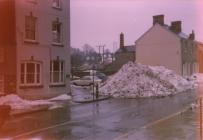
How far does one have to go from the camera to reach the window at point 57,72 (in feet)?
104

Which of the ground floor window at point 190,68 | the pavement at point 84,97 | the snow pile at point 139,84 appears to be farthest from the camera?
the ground floor window at point 190,68

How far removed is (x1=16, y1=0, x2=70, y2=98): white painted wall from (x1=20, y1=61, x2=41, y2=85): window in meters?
0.41

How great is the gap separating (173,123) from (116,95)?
60.0 feet

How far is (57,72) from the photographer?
32281mm

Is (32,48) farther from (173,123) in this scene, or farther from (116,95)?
(173,123)

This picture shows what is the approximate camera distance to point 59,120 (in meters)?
17.5

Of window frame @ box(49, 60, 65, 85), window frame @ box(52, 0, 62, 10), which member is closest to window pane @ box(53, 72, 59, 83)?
window frame @ box(49, 60, 65, 85)

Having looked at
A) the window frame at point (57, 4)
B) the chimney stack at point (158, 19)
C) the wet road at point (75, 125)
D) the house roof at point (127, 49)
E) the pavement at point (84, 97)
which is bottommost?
the wet road at point (75, 125)

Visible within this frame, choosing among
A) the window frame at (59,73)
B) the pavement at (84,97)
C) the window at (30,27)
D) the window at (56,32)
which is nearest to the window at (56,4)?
the window at (56,32)

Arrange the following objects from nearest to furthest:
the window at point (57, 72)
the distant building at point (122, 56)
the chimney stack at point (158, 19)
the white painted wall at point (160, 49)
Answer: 1. the window at point (57, 72)
2. the white painted wall at point (160, 49)
3. the chimney stack at point (158, 19)
4. the distant building at point (122, 56)

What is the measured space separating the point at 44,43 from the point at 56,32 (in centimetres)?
213

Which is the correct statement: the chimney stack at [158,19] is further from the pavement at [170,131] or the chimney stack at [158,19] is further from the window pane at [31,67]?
the pavement at [170,131]

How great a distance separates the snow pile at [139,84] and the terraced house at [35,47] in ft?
16.2

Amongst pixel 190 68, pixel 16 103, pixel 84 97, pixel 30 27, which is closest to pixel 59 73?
pixel 84 97
